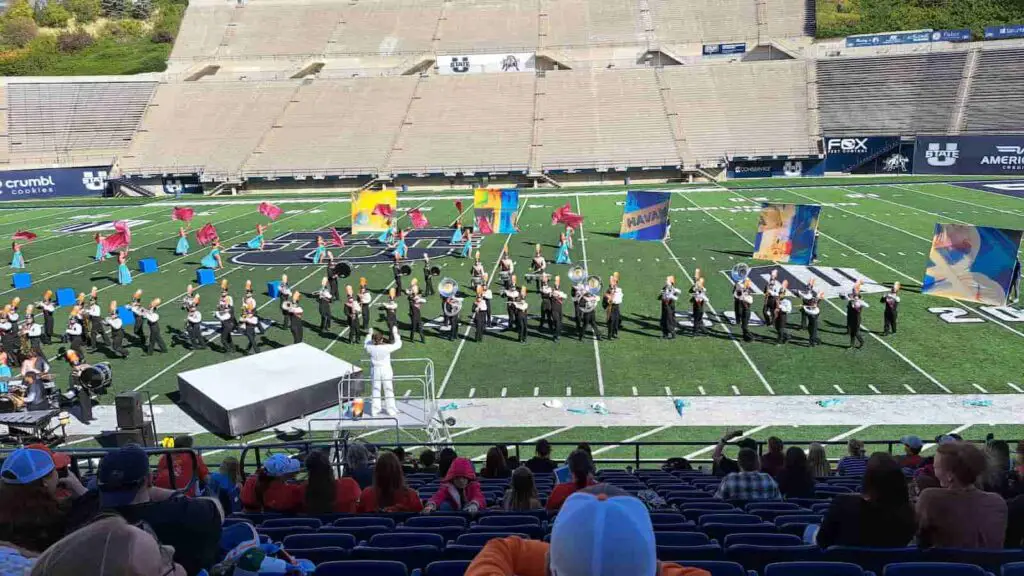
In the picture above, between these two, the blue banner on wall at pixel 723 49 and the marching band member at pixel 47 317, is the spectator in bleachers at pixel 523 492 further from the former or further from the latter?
the blue banner on wall at pixel 723 49

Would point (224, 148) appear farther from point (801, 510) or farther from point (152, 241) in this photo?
point (801, 510)

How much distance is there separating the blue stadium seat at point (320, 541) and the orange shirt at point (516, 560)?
2.35 meters

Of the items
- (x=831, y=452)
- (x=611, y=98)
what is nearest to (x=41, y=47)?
(x=611, y=98)

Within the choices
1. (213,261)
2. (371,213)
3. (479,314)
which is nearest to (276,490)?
(479,314)

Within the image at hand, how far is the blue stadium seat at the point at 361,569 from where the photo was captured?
3215 mm

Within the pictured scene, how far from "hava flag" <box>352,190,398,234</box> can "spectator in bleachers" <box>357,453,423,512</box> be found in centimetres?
2352

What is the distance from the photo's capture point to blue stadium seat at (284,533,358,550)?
4.36 m

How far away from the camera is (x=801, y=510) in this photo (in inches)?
223

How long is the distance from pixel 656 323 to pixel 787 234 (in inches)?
273

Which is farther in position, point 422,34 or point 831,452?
point 422,34

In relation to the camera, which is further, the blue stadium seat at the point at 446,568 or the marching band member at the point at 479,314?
the marching band member at the point at 479,314

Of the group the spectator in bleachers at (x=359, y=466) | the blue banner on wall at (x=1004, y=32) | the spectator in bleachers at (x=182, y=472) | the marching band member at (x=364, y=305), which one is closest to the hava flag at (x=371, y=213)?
the marching band member at (x=364, y=305)

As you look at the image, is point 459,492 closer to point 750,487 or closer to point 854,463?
point 750,487

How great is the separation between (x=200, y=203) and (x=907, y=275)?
123 feet
